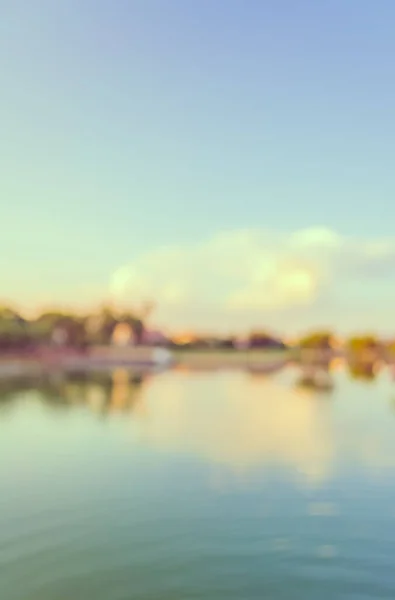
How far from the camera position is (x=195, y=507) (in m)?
8.52

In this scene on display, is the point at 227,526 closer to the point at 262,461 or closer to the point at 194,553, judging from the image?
the point at 194,553

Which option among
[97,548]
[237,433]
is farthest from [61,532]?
[237,433]

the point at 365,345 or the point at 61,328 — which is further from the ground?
the point at 365,345

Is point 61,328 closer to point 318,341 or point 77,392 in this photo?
point 77,392

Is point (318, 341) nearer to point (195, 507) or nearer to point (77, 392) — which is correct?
point (77, 392)

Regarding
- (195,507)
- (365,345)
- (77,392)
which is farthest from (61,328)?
(195,507)

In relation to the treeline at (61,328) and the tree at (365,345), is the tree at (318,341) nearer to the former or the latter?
the tree at (365,345)

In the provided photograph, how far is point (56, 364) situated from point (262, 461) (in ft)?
102

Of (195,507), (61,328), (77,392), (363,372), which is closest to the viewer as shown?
(195,507)

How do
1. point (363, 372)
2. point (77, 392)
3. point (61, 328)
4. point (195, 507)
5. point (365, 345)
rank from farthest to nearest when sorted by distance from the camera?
point (365, 345) → point (61, 328) → point (363, 372) → point (77, 392) → point (195, 507)

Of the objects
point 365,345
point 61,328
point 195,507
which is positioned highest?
point 365,345

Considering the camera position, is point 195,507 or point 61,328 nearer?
point 195,507

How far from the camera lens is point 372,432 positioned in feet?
50.2

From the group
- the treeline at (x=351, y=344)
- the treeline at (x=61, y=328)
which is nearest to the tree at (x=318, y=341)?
the treeline at (x=351, y=344)
